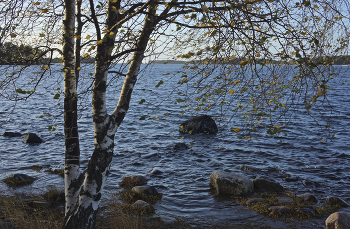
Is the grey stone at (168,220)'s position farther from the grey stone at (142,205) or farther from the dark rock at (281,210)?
the dark rock at (281,210)

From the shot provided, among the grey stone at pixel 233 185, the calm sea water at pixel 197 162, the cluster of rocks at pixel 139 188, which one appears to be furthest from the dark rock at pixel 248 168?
the cluster of rocks at pixel 139 188

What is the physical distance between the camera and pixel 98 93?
4777 mm

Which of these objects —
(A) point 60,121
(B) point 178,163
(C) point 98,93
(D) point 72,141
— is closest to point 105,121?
(C) point 98,93

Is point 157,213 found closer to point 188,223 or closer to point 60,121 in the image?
point 188,223

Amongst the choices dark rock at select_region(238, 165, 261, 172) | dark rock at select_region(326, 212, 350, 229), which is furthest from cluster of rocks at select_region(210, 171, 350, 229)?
dark rock at select_region(238, 165, 261, 172)

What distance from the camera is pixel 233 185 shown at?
9.90 metres

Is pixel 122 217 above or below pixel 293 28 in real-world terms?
below

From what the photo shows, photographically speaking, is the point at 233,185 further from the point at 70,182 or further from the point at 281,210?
the point at 70,182

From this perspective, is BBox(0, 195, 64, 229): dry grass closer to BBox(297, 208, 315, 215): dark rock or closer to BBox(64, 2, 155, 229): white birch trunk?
BBox(64, 2, 155, 229): white birch trunk

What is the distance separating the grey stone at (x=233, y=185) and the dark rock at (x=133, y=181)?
9.27 feet

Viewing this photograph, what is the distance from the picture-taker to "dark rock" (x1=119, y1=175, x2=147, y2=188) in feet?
34.5

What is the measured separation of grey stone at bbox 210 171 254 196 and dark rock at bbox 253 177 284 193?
1.04ft

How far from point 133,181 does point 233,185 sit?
3.77 metres

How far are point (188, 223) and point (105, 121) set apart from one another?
4.61 meters
